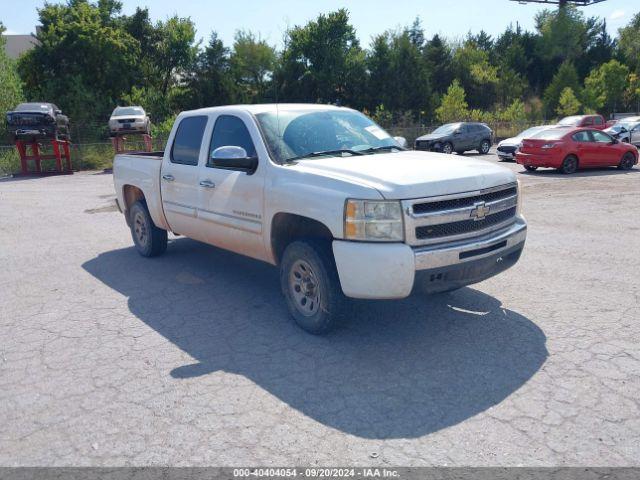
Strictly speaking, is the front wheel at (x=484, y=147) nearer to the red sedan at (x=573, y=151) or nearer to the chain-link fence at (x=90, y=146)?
the chain-link fence at (x=90, y=146)

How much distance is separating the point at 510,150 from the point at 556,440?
2032cm

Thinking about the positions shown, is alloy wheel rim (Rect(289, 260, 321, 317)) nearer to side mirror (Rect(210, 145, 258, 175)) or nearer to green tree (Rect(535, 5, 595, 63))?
side mirror (Rect(210, 145, 258, 175))

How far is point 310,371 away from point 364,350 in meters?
0.55

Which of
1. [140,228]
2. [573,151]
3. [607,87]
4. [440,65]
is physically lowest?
[140,228]

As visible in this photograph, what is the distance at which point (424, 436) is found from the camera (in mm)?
3324

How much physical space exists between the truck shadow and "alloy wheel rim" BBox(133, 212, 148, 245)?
49.8 inches

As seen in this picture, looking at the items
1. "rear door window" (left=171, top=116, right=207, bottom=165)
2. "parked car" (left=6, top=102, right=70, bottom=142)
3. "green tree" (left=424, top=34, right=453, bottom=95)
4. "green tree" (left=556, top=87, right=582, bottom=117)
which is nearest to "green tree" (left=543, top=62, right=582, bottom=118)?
"green tree" (left=556, top=87, right=582, bottom=117)

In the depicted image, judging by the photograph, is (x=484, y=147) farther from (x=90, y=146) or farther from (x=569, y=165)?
(x=90, y=146)

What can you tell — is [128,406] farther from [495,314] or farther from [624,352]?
[624,352]

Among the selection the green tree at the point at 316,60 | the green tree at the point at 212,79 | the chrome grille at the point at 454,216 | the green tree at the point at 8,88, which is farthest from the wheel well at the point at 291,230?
the green tree at the point at 316,60

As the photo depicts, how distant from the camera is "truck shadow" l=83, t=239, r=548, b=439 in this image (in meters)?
3.67

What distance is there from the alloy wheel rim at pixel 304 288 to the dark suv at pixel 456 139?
22426 mm

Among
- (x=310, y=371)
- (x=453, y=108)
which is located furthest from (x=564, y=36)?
(x=310, y=371)

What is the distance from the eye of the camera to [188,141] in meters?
6.59
